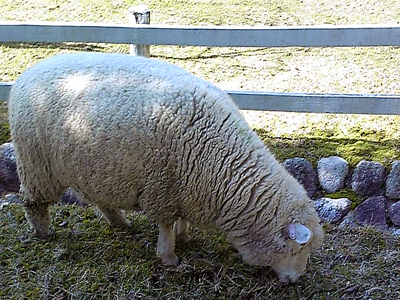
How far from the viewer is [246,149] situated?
2854mm

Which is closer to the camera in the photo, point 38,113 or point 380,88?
point 38,113

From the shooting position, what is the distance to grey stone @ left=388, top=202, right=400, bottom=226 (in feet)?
13.2

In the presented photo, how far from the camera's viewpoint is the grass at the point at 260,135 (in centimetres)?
310

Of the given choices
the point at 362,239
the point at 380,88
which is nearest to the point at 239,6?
the point at 380,88

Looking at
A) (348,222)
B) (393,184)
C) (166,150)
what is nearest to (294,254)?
(166,150)

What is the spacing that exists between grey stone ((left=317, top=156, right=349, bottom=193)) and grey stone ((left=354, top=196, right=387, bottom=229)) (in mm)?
240

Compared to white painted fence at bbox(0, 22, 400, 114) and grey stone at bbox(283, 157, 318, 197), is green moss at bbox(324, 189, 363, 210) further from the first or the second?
white painted fence at bbox(0, 22, 400, 114)

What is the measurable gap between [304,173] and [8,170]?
97.4 inches

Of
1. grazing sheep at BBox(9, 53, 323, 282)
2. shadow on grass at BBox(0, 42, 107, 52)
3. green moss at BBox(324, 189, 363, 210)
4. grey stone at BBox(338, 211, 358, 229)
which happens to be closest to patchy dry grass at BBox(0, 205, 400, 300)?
grey stone at BBox(338, 211, 358, 229)

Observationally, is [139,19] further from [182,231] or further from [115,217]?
[182,231]

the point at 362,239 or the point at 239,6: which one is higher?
the point at 239,6

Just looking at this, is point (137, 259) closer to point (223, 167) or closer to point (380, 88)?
point (223, 167)

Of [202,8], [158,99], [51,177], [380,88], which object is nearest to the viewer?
[158,99]

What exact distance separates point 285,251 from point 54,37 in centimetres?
259
